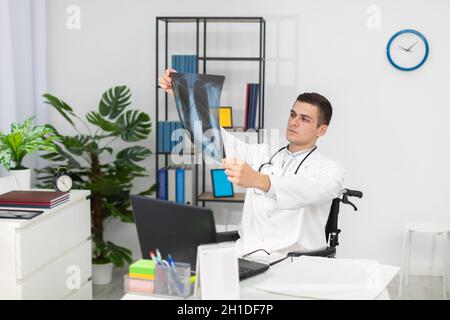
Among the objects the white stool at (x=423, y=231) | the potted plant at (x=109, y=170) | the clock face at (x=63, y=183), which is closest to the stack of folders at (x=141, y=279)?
the clock face at (x=63, y=183)

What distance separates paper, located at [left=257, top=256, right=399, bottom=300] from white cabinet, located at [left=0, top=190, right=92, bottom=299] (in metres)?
1.32

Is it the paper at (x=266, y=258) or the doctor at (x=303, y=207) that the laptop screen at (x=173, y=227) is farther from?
the doctor at (x=303, y=207)

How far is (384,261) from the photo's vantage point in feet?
14.1

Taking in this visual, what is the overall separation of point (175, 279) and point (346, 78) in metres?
2.86

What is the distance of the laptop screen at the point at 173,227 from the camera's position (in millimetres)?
1651

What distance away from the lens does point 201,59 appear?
3961 mm

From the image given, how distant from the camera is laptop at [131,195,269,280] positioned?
1.65 m

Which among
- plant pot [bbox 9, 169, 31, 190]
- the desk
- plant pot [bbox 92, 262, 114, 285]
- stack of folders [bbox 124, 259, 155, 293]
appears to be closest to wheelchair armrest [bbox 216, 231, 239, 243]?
→ the desk

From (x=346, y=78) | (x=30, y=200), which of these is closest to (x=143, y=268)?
(x=30, y=200)
